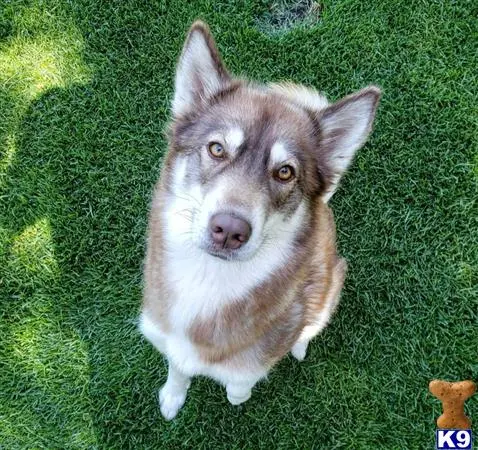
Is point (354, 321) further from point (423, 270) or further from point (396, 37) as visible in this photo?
point (396, 37)

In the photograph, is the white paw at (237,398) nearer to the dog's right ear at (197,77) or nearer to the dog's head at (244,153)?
the dog's head at (244,153)

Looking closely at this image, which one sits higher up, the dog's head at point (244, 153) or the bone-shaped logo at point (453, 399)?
the dog's head at point (244, 153)

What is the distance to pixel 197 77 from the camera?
9.26 feet

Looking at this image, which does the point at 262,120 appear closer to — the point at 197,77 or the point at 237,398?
the point at 197,77

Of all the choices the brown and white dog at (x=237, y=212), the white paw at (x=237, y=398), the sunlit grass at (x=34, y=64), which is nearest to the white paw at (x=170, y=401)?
the white paw at (x=237, y=398)

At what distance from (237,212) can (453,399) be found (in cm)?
203

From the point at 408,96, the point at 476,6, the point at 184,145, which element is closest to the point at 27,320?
the point at 184,145

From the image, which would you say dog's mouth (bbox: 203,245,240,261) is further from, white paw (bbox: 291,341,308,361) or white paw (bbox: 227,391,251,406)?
white paw (bbox: 291,341,308,361)

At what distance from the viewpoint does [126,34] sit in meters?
4.35

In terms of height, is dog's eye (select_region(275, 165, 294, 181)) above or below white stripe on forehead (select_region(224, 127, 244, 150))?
below

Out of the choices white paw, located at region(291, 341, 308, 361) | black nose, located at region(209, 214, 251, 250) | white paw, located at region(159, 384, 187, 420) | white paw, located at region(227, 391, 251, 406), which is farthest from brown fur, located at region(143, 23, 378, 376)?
white paw, located at region(159, 384, 187, 420)

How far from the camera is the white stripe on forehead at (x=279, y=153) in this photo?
2.60 m

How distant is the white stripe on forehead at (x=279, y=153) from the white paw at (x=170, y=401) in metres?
1.72

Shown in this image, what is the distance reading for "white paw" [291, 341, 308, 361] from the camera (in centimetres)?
373
